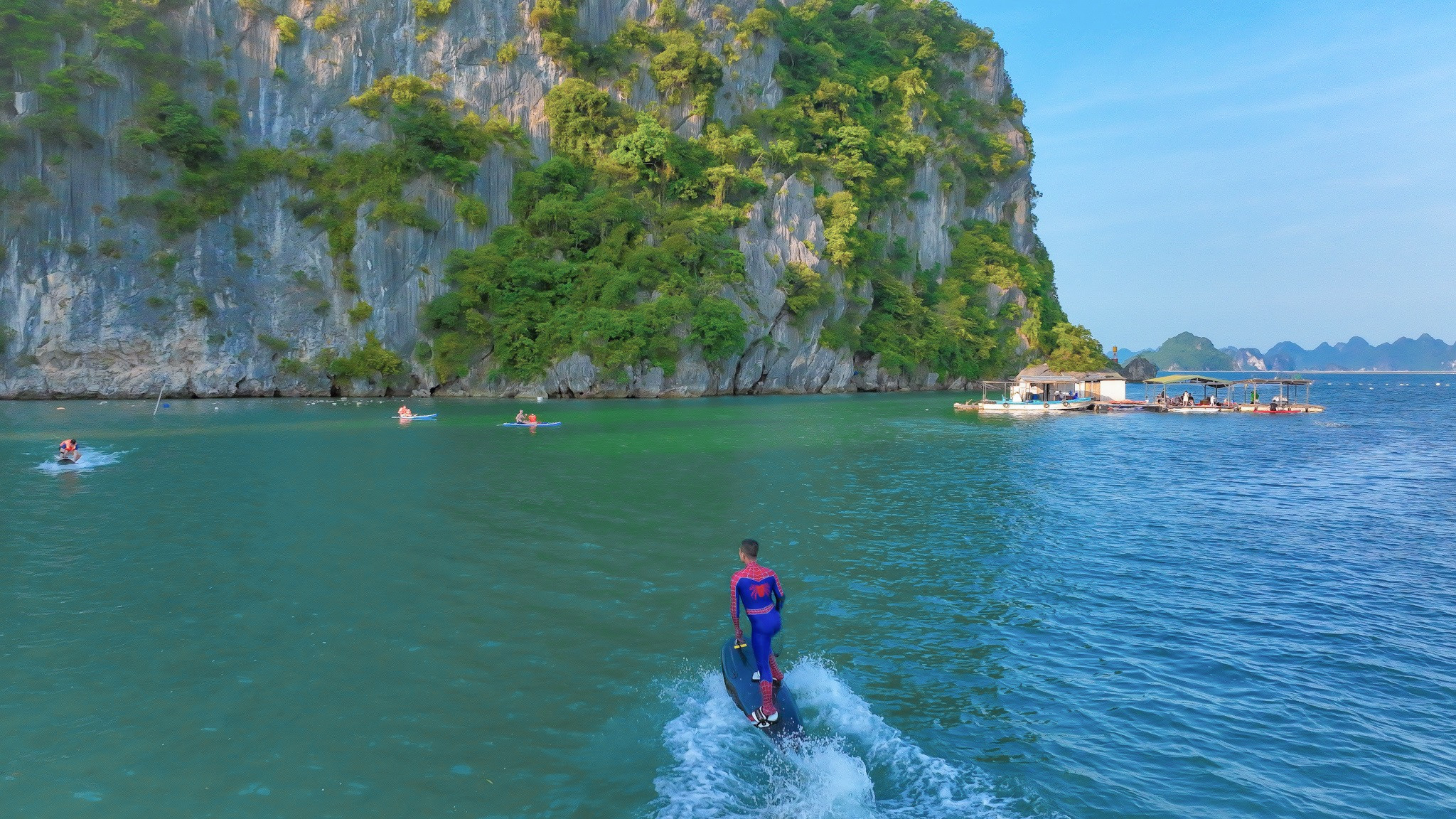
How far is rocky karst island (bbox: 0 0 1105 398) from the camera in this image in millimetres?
60344

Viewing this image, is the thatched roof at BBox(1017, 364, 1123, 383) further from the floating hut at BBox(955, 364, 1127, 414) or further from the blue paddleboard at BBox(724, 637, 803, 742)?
the blue paddleboard at BBox(724, 637, 803, 742)

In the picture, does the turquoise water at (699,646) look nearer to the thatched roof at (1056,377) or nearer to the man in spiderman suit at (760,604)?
the man in spiderman suit at (760,604)

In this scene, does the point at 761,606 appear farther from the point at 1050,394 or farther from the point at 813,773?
the point at 1050,394

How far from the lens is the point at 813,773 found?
8.15 meters

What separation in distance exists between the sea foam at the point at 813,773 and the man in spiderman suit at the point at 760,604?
0.71 m

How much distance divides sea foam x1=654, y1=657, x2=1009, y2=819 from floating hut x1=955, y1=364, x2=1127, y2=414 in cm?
5490

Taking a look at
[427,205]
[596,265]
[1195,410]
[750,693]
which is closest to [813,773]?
[750,693]

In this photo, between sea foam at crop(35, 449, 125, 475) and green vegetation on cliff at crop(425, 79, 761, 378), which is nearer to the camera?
sea foam at crop(35, 449, 125, 475)

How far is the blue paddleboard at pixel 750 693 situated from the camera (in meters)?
8.84

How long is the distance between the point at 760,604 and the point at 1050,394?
68139 millimetres

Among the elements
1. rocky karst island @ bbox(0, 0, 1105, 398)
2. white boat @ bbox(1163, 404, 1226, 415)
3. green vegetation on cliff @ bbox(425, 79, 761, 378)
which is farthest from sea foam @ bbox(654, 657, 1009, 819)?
white boat @ bbox(1163, 404, 1226, 415)

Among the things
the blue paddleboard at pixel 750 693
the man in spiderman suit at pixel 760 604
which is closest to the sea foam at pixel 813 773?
the blue paddleboard at pixel 750 693

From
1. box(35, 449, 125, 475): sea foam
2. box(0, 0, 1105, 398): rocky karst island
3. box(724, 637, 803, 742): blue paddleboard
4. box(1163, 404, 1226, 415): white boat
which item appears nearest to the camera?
box(724, 637, 803, 742): blue paddleboard

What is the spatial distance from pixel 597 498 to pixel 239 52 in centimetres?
6878
